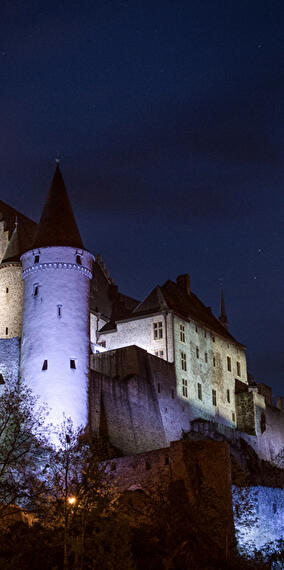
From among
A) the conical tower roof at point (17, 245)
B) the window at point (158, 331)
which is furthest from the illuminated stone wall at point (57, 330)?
the window at point (158, 331)

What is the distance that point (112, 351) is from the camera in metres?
62.1

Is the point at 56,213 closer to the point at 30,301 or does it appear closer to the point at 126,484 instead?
the point at 30,301

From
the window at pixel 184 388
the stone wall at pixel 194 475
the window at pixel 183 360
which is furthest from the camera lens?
the window at pixel 183 360

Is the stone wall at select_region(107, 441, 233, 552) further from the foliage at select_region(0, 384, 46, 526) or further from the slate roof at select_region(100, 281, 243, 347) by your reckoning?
the slate roof at select_region(100, 281, 243, 347)

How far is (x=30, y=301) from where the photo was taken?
170ft

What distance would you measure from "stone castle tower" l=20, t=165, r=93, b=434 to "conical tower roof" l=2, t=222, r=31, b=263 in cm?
599

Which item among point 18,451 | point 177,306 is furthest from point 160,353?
point 18,451

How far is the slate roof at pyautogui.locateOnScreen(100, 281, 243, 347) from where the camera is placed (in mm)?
68625

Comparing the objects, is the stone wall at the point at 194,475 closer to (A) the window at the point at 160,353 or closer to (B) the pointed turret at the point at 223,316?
(A) the window at the point at 160,353

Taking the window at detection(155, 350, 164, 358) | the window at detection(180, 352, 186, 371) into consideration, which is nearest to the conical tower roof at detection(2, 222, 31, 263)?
the window at detection(155, 350, 164, 358)

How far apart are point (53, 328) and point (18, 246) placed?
11.9 meters

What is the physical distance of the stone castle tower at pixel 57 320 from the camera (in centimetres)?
4925

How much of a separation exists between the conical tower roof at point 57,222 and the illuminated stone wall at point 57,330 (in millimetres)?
717

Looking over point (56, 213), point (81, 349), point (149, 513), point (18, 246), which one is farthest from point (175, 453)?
point (18, 246)
